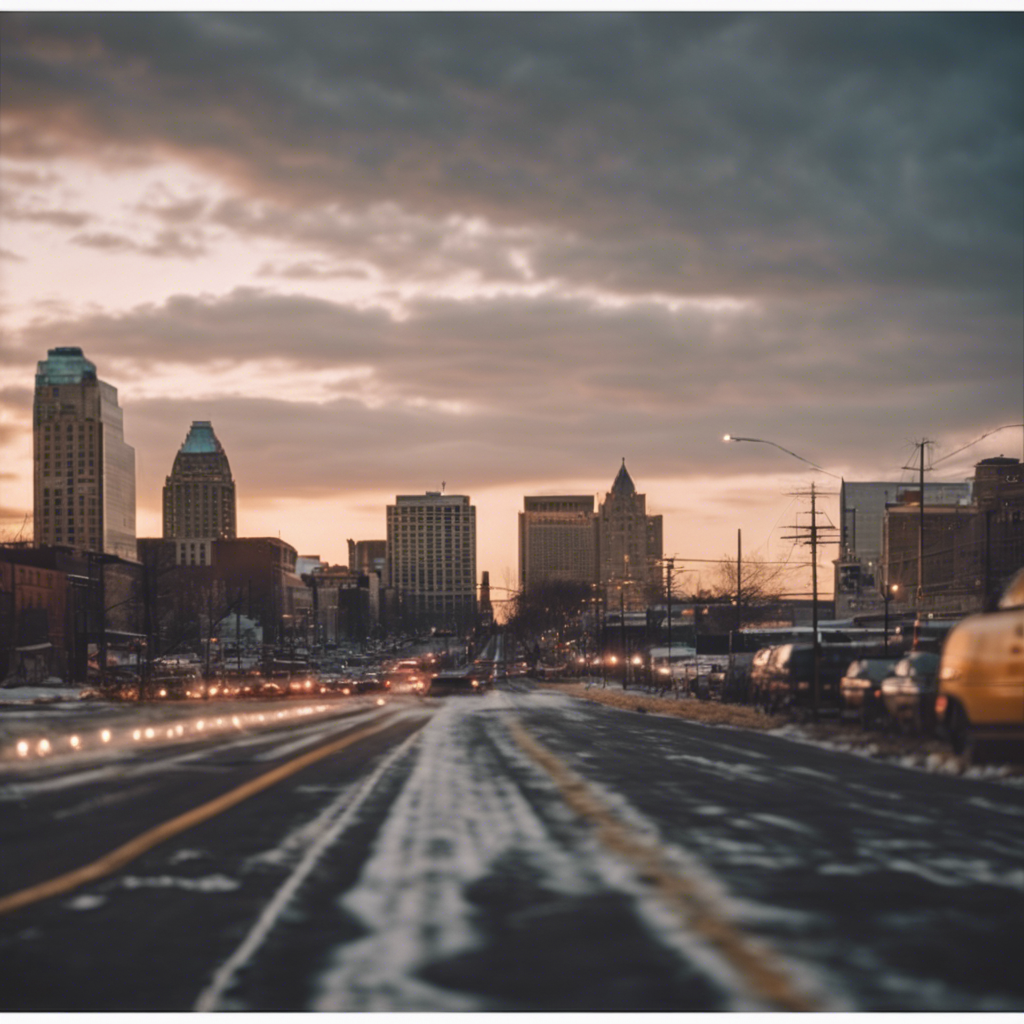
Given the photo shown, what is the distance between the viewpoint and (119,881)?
11.1 metres

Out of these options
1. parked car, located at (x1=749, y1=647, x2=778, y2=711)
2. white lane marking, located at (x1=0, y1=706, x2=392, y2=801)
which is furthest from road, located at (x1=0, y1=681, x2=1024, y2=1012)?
parked car, located at (x1=749, y1=647, x2=778, y2=711)

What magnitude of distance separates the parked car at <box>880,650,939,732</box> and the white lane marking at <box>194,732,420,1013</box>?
1080 centimetres

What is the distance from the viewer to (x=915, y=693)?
2439 centimetres

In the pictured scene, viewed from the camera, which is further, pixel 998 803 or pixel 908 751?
pixel 908 751

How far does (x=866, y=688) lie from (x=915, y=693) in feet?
16.3

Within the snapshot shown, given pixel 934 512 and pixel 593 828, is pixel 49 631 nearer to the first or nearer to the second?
pixel 593 828

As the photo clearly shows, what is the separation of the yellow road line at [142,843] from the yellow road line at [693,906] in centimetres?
419

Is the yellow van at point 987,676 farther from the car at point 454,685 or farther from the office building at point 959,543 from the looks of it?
the office building at point 959,543

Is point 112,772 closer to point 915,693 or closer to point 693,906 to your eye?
point 693,906

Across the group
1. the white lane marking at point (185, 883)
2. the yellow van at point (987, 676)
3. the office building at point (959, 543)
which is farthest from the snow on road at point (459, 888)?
the office building at point (959, 543)

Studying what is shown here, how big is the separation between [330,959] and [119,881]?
3.53 metres

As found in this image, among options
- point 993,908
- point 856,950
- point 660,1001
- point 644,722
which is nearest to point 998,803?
point 993,908

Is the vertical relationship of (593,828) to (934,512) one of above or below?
below

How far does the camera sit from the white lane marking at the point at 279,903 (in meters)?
7.58
